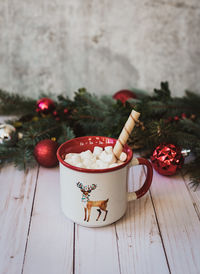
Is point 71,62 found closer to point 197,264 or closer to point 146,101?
point 146,101

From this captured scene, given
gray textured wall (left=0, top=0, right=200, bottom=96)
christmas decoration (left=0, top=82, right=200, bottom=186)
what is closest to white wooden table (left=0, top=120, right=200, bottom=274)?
christmas decoration (left=0, top=82, right=200, bottom=186)

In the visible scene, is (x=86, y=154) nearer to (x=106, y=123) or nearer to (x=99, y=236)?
(x=99, y=236)

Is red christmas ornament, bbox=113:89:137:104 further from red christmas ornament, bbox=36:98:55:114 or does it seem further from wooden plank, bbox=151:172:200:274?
wooden plank, bbox=151:172:200:274

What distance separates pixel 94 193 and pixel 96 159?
4.0 inches

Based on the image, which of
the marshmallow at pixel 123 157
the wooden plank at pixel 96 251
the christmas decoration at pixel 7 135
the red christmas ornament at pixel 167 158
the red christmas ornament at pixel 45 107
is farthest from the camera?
the red christmas ornament at pixel 45 107

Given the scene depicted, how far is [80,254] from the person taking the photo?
701 millimetres

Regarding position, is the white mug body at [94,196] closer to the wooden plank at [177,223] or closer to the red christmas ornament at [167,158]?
the wooden plank at [177,223]

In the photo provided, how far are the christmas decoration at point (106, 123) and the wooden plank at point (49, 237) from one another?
0.18 metres

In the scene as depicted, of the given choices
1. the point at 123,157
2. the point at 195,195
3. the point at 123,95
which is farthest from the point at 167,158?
the point at 123,95

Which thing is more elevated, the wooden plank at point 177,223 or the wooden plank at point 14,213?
the wooden plank at point 177,223

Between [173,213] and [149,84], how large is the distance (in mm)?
774

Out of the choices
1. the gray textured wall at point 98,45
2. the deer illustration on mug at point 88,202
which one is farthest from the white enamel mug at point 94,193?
the gray textured wall at point 98,45

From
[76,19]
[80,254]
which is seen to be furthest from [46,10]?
[80,254]

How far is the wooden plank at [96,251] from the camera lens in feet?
2.18
